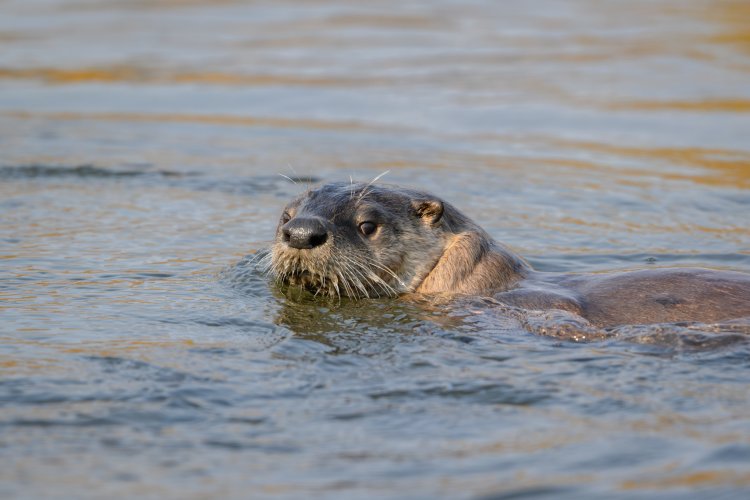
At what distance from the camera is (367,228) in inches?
274

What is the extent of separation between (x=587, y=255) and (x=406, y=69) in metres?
8.11

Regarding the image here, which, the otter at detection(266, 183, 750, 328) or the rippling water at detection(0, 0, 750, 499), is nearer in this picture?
the rippling water at detection(0, 0, 750, 499)

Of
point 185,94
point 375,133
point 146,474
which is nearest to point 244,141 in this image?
point 375,133

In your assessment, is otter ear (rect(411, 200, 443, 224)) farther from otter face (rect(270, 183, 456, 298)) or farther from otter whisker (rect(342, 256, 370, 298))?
otter whisker (rect(342, 256, 370, 298))

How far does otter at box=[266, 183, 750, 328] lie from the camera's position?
21.0 ft

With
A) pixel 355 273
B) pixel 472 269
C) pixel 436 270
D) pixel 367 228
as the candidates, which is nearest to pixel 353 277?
pixel 355 273

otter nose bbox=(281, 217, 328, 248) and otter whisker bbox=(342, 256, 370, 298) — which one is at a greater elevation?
otter nose bbox=(281, 217, 328, 248)

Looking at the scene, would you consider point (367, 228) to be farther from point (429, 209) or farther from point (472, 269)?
point (472, 269)

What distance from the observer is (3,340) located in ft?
19.6

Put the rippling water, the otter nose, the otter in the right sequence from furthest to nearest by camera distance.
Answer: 1. the otter nose
2. the otter
3. the rippling water


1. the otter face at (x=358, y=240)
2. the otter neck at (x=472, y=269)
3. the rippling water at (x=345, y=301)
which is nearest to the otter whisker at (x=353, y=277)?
the otter face at (x=358, y=240)

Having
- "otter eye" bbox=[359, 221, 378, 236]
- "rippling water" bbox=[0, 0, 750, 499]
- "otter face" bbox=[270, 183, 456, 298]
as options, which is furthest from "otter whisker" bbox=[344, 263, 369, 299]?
"otter eye" bbox=[359, 221, 378, 236]

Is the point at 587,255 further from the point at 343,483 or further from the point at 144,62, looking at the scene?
the point at 144,62

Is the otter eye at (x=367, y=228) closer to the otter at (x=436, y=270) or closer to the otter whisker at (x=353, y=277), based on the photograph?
the otter at (x=436, y=270)
